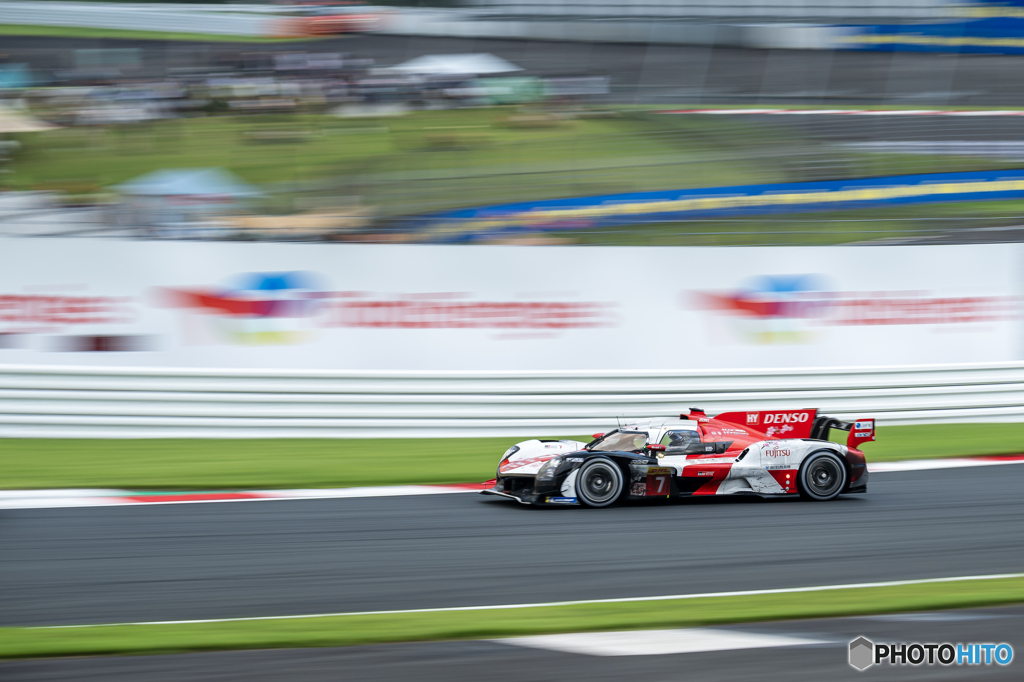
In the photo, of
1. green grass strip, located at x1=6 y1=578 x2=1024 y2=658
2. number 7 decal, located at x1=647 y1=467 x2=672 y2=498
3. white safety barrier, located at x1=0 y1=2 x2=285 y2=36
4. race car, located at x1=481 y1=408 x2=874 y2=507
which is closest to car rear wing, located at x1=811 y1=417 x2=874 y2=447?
race car, located at x1=481 y1=408 x2=874 y2=507

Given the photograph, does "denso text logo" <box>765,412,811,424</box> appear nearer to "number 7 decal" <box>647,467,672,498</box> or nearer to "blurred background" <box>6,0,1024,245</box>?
"number 7 decal" <box>647,467,672,498</box>

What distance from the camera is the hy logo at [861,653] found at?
3.89 m

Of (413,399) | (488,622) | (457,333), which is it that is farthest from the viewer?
(457,333)

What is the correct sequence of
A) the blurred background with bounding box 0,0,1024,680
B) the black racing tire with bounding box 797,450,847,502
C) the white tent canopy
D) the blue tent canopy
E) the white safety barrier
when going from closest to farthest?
the blurred background with bounding box 0,0,1024,680
the black racing tire with bounding box 797,450,847,502
the blue tent canopy
the white tent canopy
the white safety barrier

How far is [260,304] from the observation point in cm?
984

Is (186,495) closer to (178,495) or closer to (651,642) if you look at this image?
(178,495)

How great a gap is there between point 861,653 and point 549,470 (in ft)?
11.6

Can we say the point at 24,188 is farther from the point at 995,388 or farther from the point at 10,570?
the point at 995,388

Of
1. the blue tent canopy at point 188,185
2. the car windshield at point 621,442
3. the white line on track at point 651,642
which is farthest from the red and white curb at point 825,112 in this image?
the white line on track at point 651,642

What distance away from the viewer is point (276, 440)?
31.0ft

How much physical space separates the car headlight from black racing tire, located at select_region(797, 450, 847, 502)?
190 centimetres

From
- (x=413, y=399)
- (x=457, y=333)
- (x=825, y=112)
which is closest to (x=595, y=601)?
(x=413, y=399)

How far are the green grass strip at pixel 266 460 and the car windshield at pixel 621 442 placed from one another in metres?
1.35

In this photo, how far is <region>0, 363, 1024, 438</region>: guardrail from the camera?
9180 mm
